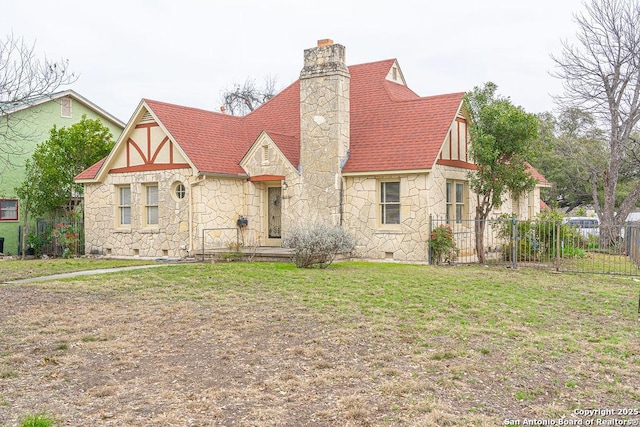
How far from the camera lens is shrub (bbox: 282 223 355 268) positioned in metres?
17.0

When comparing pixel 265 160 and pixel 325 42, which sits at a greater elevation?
pixel 325 42

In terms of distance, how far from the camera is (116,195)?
23.3 metres

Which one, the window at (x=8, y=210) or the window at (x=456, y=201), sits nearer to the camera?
the window at (x=456, y=201)

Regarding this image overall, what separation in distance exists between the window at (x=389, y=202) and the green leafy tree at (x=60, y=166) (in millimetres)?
12860

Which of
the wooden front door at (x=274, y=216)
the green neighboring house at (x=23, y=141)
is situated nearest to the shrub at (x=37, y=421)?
the wooden front door at (x=274, y=216)

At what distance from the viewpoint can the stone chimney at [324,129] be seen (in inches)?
816

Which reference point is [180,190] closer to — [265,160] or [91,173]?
[265,160]

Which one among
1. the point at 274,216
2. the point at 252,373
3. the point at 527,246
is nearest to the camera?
the point at 252,373

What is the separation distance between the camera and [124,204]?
2330 centimetres

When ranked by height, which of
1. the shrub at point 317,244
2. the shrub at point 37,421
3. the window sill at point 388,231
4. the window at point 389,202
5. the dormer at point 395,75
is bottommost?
the shrub at point 37,421

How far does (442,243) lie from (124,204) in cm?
1137

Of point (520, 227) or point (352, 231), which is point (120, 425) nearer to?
point (352, 231)

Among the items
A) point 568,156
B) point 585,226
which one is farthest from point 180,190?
point 568,156

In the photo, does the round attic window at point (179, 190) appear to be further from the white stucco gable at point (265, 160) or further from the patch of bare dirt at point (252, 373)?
the patch of bare dirt at point (252, 373)
